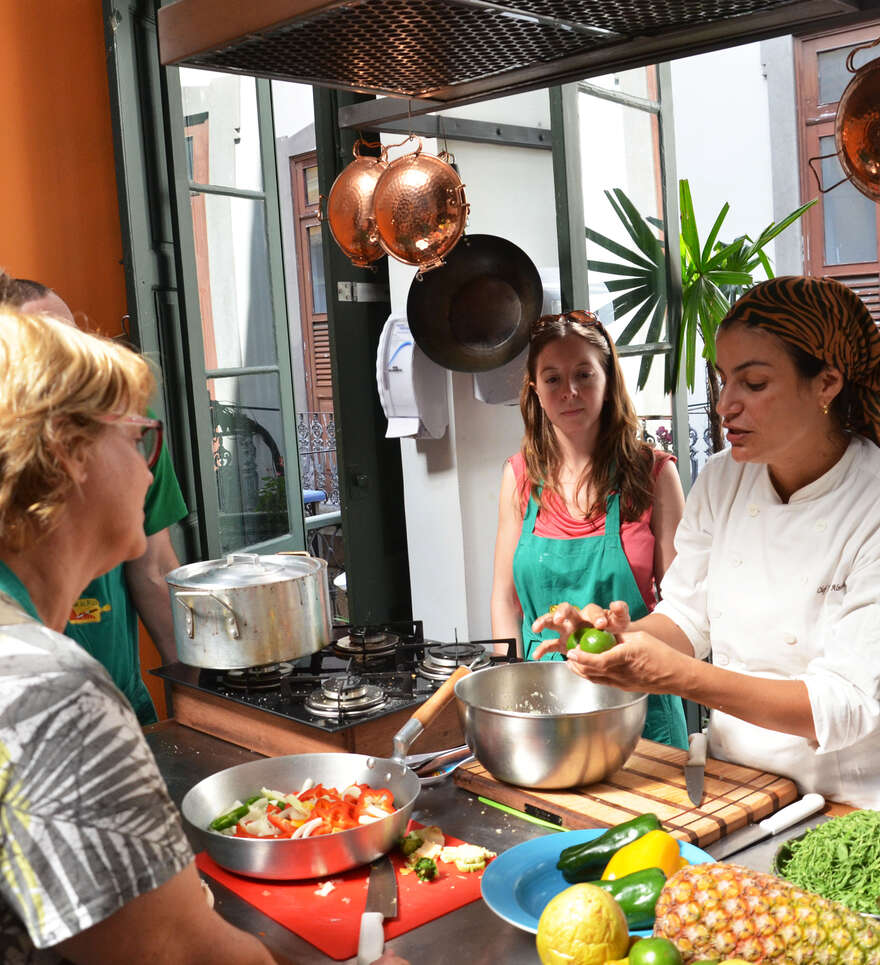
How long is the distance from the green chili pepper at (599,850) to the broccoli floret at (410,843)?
265 millimetres

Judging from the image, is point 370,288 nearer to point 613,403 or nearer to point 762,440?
point 613,403

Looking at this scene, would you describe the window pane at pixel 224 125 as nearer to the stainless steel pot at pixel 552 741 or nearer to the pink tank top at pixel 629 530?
the pink tank top at pixel 629 530

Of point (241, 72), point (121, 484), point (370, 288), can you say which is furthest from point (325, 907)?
point (370, 288)

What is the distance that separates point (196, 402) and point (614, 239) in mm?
1887

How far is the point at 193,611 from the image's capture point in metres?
2.26

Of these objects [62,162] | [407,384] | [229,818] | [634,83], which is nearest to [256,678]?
[229,818]

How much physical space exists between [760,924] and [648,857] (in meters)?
0.26

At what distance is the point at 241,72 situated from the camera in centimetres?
221

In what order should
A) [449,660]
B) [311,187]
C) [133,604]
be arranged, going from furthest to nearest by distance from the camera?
[311,187]
[133,604]
[449,660]

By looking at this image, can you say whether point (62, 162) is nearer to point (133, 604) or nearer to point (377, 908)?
point (133, 604)

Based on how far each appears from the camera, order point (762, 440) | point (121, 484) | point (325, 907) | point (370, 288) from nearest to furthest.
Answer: point (121, 484) → point (325, 907) → point (762, 440) → point (370, 288)

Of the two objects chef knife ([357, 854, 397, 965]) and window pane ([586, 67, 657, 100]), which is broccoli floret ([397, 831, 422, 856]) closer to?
chef knife ([357, 854, 397, 965])

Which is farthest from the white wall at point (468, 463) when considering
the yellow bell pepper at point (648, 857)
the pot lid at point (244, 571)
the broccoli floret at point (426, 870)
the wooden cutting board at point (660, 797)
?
the yellow bell pepper at point (648, 857)

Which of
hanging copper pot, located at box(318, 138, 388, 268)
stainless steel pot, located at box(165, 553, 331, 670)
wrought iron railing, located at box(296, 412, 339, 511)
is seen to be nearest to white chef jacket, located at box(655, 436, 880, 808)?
stainless steel pot, located at box(165, 553, 331, 670)
